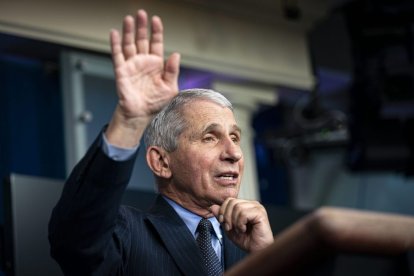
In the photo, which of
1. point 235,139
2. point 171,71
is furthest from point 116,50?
point 235,139

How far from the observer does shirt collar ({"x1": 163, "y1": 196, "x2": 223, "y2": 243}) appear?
208 cm

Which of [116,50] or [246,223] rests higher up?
[116,50]

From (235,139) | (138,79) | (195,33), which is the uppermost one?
(195,33)

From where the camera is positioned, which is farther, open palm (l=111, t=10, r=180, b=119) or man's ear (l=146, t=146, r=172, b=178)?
man's ear (l=146, t=146, r=172, b=178)

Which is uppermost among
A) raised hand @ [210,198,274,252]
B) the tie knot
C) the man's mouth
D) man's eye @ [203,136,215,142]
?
man's eye @ [203,136,215,142]

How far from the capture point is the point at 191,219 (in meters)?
2.10

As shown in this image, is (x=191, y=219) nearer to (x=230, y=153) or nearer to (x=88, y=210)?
(x=230, y=153)

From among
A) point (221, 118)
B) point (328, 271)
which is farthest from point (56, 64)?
point (328, 271)

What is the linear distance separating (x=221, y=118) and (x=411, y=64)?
11.6 ft

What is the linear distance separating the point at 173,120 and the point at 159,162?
0.39 ft

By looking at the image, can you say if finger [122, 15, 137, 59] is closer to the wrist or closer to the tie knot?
the wrist

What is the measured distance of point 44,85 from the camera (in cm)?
462

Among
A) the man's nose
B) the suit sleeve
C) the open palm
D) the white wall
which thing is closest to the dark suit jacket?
the suit sleeve

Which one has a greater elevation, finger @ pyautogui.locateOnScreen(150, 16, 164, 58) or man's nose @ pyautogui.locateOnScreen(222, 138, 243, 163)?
finger @ pyautogui.locateOnScreen(150, 16, 164, 58)
